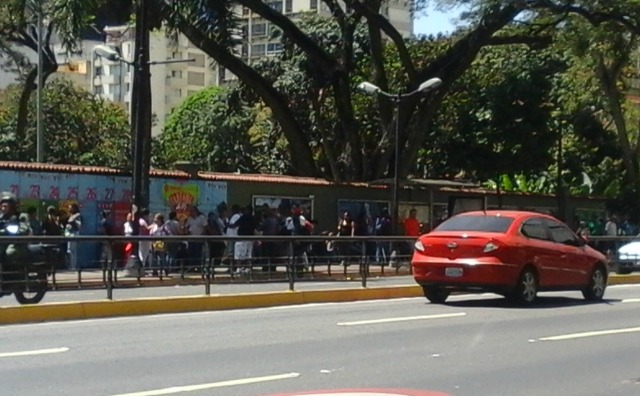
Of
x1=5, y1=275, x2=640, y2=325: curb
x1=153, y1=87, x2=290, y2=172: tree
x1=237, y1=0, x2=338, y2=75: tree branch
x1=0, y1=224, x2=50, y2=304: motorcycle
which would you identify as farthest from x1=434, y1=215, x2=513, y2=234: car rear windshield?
x1=153, y1=87, x2=290, y2=172: tree

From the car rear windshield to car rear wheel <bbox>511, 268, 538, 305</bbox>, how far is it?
0.82m

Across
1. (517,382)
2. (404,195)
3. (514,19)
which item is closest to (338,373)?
(517,382)

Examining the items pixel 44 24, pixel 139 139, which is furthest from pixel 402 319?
pixel 44 24

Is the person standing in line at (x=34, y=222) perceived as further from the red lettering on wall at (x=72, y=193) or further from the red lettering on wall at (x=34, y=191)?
the red lettering on wall at (x=72, y=193)

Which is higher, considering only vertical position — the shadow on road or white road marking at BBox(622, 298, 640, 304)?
the shadow on road

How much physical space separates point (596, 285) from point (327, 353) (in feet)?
31.5

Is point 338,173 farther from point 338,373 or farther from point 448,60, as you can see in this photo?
point 338,373

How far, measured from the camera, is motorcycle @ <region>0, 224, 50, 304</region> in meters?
16.4

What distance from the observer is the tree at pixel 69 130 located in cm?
5203

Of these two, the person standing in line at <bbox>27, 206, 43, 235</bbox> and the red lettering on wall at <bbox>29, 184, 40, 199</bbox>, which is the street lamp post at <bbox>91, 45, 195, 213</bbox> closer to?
the person standing in line at <bbox>27, 206, 43, 235</bbox>

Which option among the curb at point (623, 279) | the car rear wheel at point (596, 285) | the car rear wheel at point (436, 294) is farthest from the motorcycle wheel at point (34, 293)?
the curb at point (623, 279)

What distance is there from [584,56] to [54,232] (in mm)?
A: 21097

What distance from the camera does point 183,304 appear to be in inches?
719

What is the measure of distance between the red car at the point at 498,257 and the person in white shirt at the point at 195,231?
356cm
